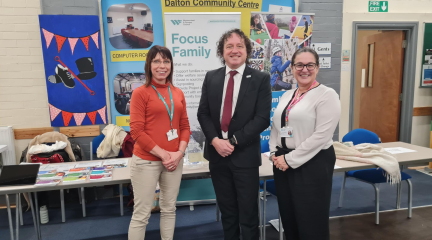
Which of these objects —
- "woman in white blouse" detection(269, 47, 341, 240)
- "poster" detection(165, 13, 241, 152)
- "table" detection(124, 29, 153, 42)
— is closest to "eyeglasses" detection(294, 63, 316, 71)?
"woman in white blouse" detection(269, 47, 341, 240)

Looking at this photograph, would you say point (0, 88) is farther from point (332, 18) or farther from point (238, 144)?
point (332, 18)

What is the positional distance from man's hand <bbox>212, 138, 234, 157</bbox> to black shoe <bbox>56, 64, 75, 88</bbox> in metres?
2.26

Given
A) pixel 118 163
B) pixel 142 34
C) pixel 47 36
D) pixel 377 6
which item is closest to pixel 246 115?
pixel 118 163

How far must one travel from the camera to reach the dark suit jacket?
175 cm

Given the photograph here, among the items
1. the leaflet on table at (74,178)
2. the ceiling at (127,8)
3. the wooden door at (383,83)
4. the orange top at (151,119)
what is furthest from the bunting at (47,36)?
the wooden door at (383,83)

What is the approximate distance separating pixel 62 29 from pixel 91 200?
1.97m

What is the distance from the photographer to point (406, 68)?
4.29m

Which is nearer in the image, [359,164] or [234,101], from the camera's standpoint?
[234,101]

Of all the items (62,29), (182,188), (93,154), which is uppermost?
(62,29)

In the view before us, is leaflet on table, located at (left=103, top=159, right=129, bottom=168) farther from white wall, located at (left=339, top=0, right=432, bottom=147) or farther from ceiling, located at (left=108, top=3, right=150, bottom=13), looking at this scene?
white wall, located at (left=339, top=0, right=432, bottom=147)

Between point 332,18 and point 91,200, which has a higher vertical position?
point 332,18

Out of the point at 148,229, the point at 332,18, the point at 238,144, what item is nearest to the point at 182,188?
the point at 148,229

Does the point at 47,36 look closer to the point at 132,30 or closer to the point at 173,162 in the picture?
the point at 132,30

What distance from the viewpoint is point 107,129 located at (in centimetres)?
318
